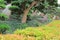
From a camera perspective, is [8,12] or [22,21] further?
[8,12]

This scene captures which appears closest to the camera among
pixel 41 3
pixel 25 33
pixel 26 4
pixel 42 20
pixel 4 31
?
pixel 25 33

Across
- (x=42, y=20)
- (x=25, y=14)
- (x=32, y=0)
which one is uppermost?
(x=32, y=0)

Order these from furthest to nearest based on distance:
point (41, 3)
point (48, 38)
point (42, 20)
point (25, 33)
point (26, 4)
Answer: point (42, 20), point (41, 3), point (26, 4), point (25, 33), point (48, 38)

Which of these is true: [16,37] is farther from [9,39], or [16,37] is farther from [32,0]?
[32,0]

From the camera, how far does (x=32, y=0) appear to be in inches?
677

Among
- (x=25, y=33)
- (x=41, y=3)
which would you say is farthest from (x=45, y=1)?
(x=25, y=33)

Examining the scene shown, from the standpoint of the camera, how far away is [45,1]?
1819 cm

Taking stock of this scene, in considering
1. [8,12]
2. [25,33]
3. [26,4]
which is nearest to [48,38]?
[25,33]

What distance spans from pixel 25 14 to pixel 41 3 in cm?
208

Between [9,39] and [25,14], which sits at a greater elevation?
[9,39]

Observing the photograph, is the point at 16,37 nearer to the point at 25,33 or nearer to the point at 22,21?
the point at 25,33

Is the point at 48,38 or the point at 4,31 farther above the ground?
the point at 48,38

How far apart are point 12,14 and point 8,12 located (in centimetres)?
119

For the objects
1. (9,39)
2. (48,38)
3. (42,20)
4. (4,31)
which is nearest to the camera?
(9,39)
